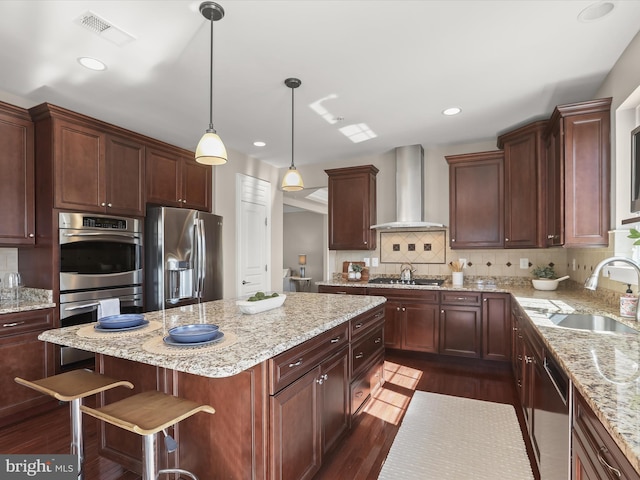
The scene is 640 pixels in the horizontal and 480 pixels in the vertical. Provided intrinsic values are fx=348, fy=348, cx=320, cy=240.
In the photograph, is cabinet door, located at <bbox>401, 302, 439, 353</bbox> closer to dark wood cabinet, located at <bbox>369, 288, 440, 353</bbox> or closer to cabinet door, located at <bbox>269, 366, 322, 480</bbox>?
dark wood cabinet, located at <bbox>369, 288, 440, 353</bbox>

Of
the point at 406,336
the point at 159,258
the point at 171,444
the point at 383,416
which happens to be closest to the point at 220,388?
the point at 171,444

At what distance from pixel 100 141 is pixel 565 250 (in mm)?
4967

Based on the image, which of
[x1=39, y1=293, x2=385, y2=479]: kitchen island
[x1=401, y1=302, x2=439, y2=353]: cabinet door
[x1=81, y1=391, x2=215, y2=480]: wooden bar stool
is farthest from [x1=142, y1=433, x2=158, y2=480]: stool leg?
[x1=401, y1=302, x2=439, y2=353]: cabinet door

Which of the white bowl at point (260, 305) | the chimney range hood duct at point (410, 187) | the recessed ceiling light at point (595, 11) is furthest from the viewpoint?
the chimney range hood duct at point (410, 187)

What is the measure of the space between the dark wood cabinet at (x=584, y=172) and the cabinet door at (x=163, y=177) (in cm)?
372

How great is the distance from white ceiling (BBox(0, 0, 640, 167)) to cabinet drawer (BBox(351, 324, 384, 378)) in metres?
2.01

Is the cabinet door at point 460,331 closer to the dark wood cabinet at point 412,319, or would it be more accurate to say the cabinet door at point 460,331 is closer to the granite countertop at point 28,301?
the dark wood cabinet at point 412,319

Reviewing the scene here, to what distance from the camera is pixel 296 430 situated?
5.49 feet

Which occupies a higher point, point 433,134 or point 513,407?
point 433,134

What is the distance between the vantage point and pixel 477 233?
410 centimetres

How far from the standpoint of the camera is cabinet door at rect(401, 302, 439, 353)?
3.96 meters

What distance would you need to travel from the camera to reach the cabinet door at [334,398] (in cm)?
196

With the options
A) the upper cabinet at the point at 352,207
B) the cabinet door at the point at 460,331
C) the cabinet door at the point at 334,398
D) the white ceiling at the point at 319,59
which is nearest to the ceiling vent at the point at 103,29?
the white ceiling at the point at 319,59

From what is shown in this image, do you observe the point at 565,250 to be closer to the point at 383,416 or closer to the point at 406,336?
the point at 406,336
